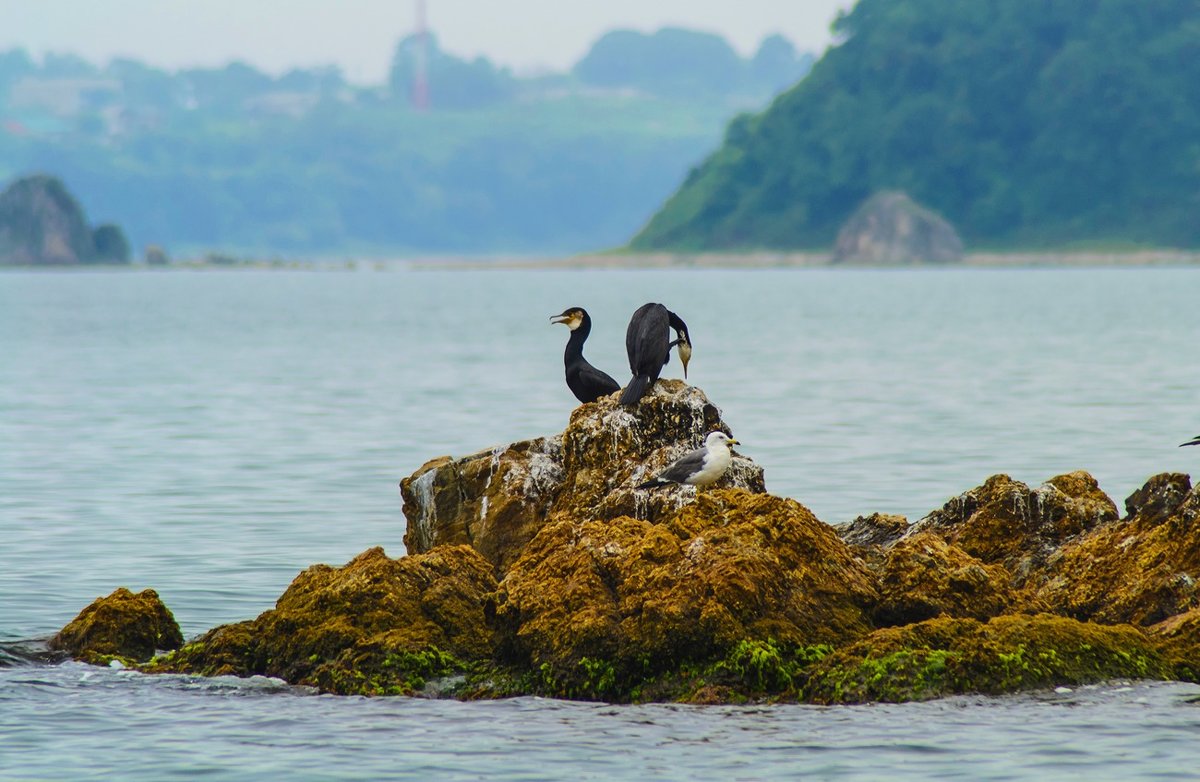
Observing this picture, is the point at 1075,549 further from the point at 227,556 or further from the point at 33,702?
the point at 227,556

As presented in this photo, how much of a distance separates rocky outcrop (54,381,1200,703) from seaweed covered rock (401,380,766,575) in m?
0.32

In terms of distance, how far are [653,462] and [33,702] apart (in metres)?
6.39

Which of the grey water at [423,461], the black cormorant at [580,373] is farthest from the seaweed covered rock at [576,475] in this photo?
the grey water at [423,461]

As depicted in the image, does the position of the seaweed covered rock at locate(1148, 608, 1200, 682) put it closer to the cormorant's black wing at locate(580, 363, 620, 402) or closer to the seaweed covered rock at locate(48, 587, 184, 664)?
Answer: the cormorant's black wing at locate(580, 363, 620, 402)

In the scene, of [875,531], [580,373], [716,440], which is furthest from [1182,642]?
[580,373]

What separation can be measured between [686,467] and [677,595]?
9.40ft

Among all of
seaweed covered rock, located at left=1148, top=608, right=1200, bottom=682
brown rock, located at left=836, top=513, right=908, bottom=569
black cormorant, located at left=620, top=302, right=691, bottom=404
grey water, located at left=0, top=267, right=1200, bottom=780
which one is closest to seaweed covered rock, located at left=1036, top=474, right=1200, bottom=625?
seaweed covered rock, located at left=1148, top=608, right=1200, bottom=682

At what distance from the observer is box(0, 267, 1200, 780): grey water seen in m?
13.6

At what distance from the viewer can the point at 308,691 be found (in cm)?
1534

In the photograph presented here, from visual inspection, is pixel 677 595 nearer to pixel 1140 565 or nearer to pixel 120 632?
pixel 1140 565

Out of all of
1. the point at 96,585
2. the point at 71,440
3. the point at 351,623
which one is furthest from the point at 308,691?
the point at 71,440

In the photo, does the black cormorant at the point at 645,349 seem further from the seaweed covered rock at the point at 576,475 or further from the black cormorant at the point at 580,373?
the black cormorant at the point at 580,373

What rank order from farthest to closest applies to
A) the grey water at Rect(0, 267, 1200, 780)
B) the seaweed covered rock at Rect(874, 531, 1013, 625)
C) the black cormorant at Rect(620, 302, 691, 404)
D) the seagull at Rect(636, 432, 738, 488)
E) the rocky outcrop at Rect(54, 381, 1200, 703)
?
the black cormorant at Rect(620, 302, 691, 404), the seagull at Rect(636, 432, 738, 488), the seaweed covered rock at Rect(874, 531, 1013, 625), the rocky outcrop at Rect(54, 381, 1200, 703), the grey water at Rect(0, 267, 1200, 780)

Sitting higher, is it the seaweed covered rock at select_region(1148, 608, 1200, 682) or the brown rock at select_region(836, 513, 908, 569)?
the brown rock at select_region(836, 513, 908, 569)
